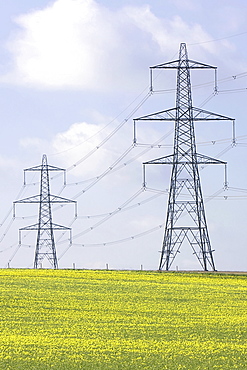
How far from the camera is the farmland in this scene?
21.8 meters

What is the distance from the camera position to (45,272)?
66.8 m

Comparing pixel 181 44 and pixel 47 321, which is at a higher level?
pixel 181 44

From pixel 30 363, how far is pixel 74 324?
9.07m

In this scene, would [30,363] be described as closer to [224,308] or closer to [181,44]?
[224,308]

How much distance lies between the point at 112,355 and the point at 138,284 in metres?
31.3

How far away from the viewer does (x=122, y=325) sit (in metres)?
29.8

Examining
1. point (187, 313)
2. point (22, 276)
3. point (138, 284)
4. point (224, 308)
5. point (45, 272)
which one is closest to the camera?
point (187, 313)


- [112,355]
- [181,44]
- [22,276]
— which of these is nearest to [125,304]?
[112,355]

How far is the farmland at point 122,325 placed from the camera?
859 inches

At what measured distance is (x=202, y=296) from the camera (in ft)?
145

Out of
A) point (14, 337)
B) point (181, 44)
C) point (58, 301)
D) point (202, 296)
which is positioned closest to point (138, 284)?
point (202, 296)

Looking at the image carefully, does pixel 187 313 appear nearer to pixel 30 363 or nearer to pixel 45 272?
pixel 30 363

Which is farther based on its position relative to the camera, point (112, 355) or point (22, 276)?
point (22, 276)

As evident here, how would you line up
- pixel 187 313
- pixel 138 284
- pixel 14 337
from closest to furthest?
pixel 14 337 < pixel 187 313 < pixel 138 284
